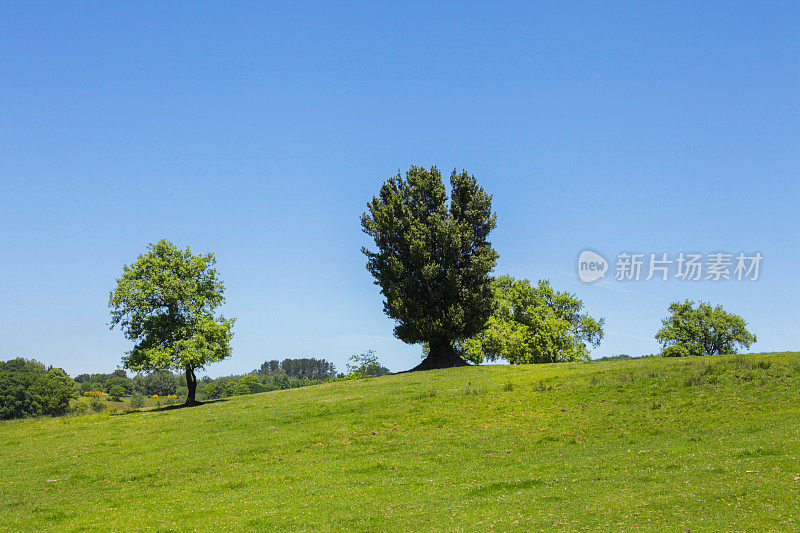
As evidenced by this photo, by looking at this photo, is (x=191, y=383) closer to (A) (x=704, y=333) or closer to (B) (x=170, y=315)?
(B) (x=170, y=315)

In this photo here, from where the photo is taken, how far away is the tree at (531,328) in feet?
282

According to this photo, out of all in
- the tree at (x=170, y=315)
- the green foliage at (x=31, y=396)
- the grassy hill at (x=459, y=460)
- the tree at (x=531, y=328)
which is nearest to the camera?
the grassy hill at (x=459, y=460)

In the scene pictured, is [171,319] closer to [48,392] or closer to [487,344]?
[487,344]

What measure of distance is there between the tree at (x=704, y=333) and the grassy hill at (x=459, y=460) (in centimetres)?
6010

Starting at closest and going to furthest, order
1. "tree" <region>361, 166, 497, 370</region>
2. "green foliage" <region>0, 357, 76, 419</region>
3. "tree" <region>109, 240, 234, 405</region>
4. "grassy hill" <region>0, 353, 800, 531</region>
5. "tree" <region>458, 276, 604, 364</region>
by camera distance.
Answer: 1. "grassy hill" <region>0, 353, 800, 531</region>
2. "tree" <region>109, 240, 234, 405</region>
3. "tree" <region>361, 166, 497, 370</region>
4. "tree" <region>458, 276, 604, 364</region>
5. "green foliage" <region>0, 357, 76, 419</region>

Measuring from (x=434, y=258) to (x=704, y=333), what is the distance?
61231 millimetres

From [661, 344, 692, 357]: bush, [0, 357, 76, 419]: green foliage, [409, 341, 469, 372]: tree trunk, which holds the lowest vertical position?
[0, 357, 76, 419]: green foliage

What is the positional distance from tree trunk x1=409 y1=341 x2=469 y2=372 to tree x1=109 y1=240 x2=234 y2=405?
25.4 m

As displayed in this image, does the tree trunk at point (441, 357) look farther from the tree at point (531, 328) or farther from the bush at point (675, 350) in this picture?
the bush at point (675, 350)

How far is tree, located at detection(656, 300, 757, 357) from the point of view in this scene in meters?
94.8

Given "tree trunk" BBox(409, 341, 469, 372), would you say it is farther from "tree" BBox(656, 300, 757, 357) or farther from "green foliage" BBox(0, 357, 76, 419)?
"green foliage" BBox(0, 357, 76, 419)

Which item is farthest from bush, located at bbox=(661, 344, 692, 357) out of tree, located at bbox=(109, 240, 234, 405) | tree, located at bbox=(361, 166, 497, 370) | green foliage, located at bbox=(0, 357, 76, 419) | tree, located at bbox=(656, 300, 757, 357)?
green foliage, located at bbox=(0, 357, 76, 419)

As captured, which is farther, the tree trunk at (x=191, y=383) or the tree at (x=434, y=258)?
the tree at (x=434, y=258)

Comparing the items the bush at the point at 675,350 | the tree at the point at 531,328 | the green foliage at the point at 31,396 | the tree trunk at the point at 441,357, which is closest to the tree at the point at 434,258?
the tree trunk at the point at 441,357
